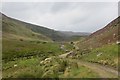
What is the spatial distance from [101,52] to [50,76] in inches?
913

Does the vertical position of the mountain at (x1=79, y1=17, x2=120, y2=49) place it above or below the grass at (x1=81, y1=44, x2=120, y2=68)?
above

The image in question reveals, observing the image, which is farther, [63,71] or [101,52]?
[101,52]

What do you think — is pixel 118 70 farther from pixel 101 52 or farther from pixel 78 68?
pixel 101 52

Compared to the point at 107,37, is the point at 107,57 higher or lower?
lower

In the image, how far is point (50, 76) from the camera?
45.3m

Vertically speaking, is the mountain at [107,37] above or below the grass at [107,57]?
above

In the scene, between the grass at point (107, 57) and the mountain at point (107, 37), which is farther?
the mountain at point (107, 37)

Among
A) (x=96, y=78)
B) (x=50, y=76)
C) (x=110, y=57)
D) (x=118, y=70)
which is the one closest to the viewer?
(x=96, y=78)

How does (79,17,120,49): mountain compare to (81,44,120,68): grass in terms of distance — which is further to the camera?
(79,17,120,49): mountain

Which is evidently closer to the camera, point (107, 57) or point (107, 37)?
point (107, 57)

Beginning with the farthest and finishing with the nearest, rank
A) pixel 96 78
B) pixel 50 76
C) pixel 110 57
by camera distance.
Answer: pixel 110 57 → pixel 50 76 → pixel 96 78

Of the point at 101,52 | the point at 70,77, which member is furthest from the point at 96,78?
the point at 101,52

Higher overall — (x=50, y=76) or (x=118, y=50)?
(x=118, y=50)

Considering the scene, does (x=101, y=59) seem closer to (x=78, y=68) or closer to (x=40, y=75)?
(x=78, y=68)
